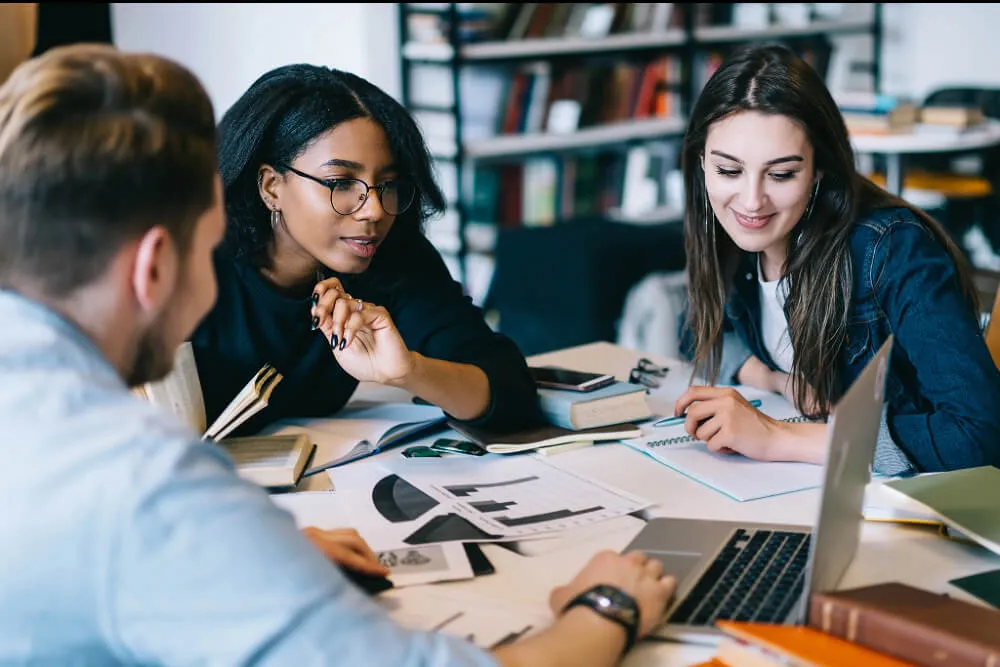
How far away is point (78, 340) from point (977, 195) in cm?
452

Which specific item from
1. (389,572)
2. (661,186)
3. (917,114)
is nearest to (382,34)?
(661,186)

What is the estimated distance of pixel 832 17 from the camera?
5.47 metres

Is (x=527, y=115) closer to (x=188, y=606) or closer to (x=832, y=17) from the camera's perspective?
(x=832, y=17)

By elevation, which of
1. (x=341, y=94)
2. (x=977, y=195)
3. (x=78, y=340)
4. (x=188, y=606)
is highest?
(x=341, y=94)

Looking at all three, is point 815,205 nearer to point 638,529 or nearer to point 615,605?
point 638,529

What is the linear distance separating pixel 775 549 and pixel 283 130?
931 millimetres

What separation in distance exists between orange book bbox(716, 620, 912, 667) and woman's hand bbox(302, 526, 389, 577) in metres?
0.37

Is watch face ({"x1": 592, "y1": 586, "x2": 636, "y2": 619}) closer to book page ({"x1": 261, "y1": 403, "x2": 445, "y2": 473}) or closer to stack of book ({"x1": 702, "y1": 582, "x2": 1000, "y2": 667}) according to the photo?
stack of book ({"x1": 702, "y1": 582, "x2": 1000, "y2": 667})

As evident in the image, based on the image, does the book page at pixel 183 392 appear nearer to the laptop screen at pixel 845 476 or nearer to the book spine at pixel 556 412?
the book spine at pixel 556 412

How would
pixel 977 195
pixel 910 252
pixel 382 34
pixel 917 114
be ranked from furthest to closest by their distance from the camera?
pixel 977 195
pixel 917 114
pixel 382 34
pixel 910 252

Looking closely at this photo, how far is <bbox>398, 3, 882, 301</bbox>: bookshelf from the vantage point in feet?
13.2

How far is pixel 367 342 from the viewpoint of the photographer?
156 cm

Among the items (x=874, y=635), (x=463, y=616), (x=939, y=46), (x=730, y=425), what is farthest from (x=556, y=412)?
(x=939, y=46)

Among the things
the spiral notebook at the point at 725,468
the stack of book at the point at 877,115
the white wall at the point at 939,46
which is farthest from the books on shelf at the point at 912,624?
the white wall at the point at 939,46
